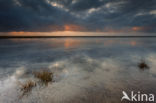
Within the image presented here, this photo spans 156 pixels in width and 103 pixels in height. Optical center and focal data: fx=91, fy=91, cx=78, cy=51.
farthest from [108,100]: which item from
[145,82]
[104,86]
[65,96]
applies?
[145,82]

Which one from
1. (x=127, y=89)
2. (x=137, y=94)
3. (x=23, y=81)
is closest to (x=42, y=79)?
(x=23, y=81)

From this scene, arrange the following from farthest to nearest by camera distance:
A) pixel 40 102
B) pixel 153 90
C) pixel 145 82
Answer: pixel 145 82, pixel 153 90, pixel 40 102

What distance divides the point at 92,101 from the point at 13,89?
4.12 meters

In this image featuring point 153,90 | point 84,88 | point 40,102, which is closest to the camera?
point 40,102

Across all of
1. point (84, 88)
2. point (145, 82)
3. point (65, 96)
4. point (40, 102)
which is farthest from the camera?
point (145, 82)

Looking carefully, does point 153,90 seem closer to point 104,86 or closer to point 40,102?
point 104,86

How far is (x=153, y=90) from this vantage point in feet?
15.4

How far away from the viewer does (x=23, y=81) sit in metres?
5.71

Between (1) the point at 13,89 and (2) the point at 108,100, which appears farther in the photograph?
(1) the point at 13,89

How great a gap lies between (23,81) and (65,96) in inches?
125

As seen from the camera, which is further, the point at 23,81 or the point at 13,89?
the point at 23,81

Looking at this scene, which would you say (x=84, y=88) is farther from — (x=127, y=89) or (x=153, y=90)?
(x=153, y=90)

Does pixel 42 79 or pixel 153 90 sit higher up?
pixel 42 79

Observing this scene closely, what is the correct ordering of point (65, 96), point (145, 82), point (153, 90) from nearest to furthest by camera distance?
point (65, 96), point (153, 90), point (145, 82)
